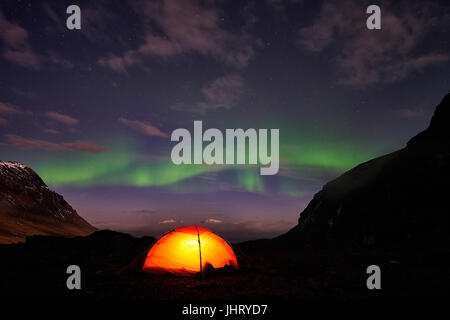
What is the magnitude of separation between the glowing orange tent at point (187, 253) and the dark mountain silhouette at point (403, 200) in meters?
16.6

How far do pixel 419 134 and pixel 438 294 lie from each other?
32217mm

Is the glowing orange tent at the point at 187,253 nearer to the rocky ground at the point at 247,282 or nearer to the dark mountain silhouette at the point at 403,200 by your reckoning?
the rocky ground at the point at 247,282

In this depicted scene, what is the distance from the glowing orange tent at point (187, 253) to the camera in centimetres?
1113

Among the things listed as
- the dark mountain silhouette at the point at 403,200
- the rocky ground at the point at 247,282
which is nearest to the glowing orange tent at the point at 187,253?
the rocky ground at the point at 247,282

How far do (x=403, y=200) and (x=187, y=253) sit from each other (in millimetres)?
23460

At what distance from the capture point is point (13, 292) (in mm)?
9164

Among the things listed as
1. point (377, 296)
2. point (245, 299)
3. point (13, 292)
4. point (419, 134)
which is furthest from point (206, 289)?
point (419, 134)

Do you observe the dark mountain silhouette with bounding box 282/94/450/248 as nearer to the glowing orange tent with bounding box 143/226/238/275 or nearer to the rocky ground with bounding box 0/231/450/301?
the rocky ground with bounding box 0/231/450/301

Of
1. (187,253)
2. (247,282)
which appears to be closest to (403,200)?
(247,282)

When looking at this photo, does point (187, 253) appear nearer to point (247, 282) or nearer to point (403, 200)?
point (247, 282)

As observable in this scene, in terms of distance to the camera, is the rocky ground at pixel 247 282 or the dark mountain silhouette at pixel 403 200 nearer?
the rocky ground at pixel 247 282

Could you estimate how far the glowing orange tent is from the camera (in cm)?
1113

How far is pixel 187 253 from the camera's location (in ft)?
37.1
